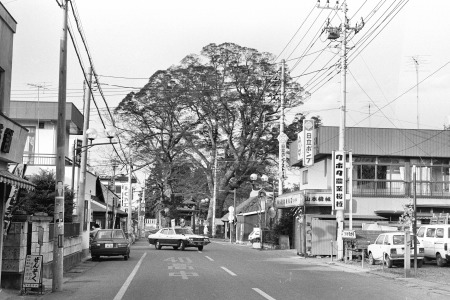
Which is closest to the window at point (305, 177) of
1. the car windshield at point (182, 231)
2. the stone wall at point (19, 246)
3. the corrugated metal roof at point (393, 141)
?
the corrugated metal roof at point (393, 141)

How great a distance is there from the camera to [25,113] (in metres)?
37.2

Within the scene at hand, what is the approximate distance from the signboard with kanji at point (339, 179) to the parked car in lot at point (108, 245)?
38.0 ft

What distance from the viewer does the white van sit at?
85.0 feet

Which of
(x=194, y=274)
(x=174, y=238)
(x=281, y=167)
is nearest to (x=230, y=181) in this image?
(x=281, y=167)

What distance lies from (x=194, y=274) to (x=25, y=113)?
21.6 meters

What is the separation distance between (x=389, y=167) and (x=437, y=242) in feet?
52.8

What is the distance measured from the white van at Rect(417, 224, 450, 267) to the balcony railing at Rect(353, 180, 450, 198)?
1375 centimetres

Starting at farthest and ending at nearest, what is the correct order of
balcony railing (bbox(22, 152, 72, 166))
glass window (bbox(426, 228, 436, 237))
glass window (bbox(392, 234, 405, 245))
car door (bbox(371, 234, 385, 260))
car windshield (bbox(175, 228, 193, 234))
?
car windshield (bbox(175, 228, 193, 234)) < balcony railing (bbox(22, 152, 72, 166)) < glass window (bbox(426, 228, 436, 237)) < car door (bbox(371, 234, 385, 260)) < glass window (bbox(392, 234, 405, 245))

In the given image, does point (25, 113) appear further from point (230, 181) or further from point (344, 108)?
point (230, 181)

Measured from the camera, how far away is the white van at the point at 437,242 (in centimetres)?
2591

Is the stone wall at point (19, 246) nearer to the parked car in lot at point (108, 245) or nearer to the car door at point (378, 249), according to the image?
the parked car in lot at point (108, 245)

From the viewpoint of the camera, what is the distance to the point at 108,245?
27391mm

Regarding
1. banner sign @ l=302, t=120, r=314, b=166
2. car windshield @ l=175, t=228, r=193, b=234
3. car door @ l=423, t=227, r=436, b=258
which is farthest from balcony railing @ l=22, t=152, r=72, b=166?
car door @ l=423, t=227, r=436, b=258

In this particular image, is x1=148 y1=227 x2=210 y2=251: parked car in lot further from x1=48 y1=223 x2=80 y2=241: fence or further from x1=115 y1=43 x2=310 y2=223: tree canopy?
x1=115 y1=43 x2=310 y2=223: tree canopy
